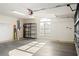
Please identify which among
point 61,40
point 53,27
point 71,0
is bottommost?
point 61,40

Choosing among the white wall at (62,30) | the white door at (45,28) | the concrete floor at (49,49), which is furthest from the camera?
the concrete floor at (49,49)

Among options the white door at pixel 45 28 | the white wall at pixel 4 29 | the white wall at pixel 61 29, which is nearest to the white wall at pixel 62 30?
the white wall at pixel 61 29

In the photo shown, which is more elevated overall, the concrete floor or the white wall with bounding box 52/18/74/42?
the white wall with bounding box 52/18/74/42

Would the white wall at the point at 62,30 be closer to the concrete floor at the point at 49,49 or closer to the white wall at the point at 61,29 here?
the white wall at the point at 61,29

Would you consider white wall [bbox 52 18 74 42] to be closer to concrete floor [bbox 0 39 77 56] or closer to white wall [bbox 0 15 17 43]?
concrete floor [bbox 0 39 77 56]

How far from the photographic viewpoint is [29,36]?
3.34 m

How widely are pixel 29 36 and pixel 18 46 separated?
755 millimetres

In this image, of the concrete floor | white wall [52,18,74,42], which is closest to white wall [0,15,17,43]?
the concrete floor

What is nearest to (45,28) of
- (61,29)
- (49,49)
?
(61,29)

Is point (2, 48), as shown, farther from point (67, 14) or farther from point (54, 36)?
point (67, 14)

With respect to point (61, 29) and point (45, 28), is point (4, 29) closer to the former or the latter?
point (45, 28)

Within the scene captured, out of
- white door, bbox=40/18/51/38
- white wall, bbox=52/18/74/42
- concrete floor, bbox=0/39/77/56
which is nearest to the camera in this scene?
white wall, bbox=52/18/74/42

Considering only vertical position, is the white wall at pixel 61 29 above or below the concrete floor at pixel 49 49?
above

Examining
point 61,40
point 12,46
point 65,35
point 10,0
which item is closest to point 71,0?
point 10,0
